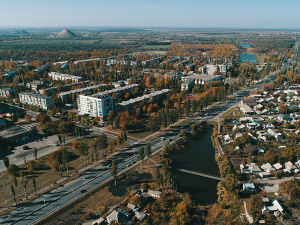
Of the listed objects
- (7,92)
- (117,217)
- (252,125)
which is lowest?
(117,217)

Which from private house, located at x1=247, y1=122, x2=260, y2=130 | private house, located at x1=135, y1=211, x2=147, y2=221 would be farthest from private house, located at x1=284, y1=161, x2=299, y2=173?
private house, located at x1=135, y1=211, x2=147, y2=221

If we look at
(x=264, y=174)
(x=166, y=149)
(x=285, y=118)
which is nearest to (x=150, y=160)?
(x=166, y=149)

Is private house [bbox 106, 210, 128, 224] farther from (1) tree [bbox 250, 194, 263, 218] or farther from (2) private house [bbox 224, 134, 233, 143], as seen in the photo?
(2) private house [bbox 224, 134, 233, 143]

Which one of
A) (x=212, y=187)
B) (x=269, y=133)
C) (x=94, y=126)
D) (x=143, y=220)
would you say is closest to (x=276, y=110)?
(x=269, y=133)

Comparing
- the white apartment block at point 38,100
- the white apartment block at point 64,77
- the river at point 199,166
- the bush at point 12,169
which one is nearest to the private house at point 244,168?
the river at point 199,166

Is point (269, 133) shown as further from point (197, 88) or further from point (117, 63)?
point (117, 63)

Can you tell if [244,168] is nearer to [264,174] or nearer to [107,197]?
[264,174]
